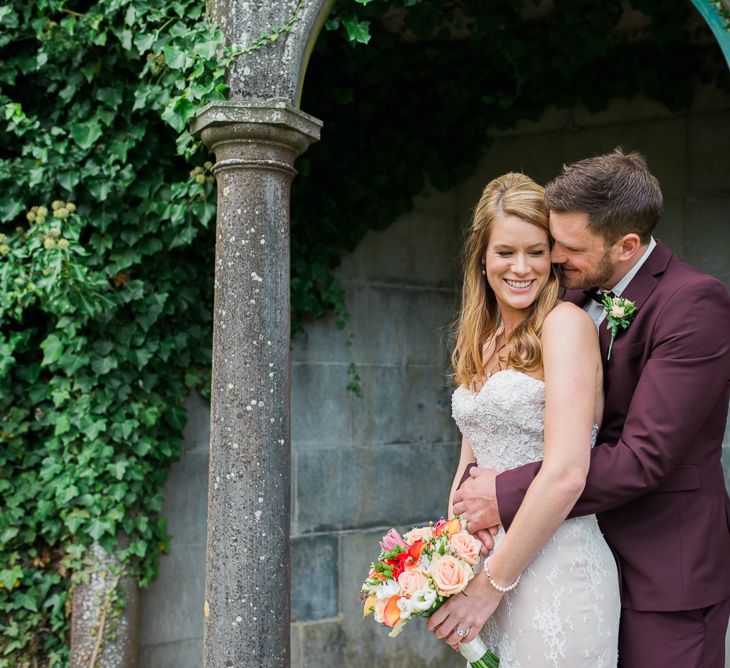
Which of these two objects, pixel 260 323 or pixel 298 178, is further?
pixel 298 178

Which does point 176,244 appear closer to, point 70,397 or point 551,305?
point 70,397

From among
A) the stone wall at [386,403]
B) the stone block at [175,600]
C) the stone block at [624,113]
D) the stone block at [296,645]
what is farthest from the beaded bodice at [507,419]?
the stone block at [624,113]

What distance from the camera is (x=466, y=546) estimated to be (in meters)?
2.16

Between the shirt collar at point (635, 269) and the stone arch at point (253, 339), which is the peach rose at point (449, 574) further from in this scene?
the stone arch at point (253, 339)

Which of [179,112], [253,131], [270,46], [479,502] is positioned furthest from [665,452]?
[179,112]

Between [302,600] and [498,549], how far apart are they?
8.94ft

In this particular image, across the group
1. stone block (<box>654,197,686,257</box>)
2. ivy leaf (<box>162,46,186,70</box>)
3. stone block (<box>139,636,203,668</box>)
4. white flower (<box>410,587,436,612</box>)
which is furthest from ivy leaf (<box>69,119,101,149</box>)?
stone block (<box>654,197,686,257</box>)

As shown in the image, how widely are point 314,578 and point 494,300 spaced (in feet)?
8.70

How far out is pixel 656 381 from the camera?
6.83 ft

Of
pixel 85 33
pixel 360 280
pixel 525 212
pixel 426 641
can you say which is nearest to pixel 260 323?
pixel 525 212

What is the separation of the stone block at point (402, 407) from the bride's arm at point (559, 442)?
2.85 meters

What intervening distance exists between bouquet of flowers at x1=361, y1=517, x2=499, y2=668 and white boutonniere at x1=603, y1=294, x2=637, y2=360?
0.62 meters

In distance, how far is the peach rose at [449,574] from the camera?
2090 millimetres

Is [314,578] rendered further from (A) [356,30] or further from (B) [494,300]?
(A) [356,30]
